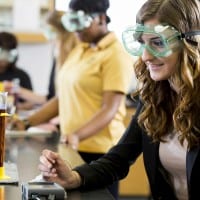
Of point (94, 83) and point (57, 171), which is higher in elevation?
point (94, 83)

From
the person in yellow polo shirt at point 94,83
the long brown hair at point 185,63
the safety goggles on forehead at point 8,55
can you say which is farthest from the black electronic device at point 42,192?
the safety goggles on forehead at point 8,55

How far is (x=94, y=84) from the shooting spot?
107 inches

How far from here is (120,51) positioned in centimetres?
274

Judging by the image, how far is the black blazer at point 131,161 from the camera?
1.71m

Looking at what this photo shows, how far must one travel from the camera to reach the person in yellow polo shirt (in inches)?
105

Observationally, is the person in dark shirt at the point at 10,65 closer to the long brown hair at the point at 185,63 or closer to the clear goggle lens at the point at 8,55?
the clear goggle lens at the point at 8,55

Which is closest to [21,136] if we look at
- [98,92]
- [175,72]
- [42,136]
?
[42,136]

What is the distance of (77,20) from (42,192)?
1.42 meters

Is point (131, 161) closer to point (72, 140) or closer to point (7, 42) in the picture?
point (72, 140)

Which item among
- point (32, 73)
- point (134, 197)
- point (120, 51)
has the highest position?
point (120, 51)

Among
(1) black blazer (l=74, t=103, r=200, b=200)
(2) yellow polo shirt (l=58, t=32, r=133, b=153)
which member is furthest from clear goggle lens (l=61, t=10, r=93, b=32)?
(1) black blazer (l=74, t=103, r=200, b=200)

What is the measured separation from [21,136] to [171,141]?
1098 millimetres

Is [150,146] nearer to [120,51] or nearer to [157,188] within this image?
[157,188]

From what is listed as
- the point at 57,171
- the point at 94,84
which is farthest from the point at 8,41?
the point at 57,171
